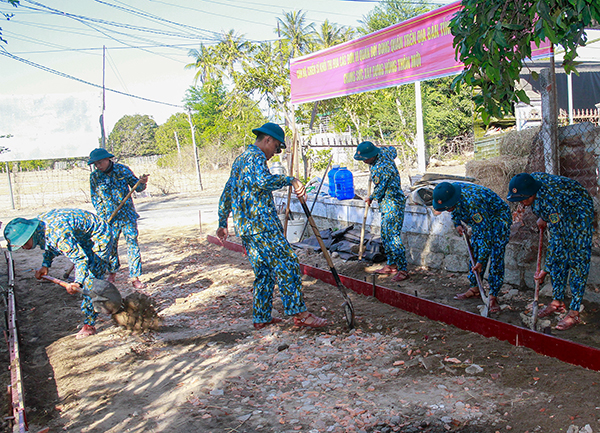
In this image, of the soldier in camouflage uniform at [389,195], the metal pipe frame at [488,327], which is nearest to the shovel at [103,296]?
the metal pipe frame at [488,327]

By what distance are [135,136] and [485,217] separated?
212 feet

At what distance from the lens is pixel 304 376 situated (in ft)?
12.6

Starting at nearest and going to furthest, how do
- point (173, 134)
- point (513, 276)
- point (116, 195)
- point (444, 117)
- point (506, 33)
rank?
point (506, 33) → point (513, 276) → point (116, 195) → point (444, 117) → point (173, 134)

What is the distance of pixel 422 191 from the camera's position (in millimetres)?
6863

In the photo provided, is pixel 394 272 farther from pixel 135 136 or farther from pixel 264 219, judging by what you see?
pixel 135 136

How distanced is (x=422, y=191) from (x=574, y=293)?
9.44 feet

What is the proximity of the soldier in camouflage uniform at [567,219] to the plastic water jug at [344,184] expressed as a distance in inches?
183

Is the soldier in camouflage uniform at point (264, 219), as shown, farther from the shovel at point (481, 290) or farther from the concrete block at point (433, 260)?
the concrete block at point (433, 260)

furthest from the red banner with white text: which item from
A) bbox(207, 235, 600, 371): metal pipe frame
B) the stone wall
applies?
bbox(207, 235, 600, 371): metal pipe frame

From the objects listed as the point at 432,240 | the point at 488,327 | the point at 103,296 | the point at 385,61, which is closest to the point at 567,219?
the point at 488,327

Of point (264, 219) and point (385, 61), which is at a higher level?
point (385, 61)

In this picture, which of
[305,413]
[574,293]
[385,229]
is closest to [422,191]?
[385,229]

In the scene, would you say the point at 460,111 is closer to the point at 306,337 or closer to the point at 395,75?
the point at 395,75

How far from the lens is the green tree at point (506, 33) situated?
2928 mm
